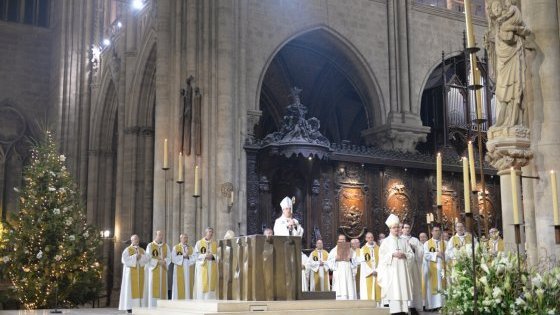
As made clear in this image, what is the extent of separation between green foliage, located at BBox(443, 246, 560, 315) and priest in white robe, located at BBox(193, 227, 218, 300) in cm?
903

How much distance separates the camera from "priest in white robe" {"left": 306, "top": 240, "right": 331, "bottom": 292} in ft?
52.0

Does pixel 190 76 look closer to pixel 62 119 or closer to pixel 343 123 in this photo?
pixel 343 123

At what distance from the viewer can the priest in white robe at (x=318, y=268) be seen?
15844 mm

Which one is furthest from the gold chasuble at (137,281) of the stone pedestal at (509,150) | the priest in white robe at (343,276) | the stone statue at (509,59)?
the stone statue at (509,59)

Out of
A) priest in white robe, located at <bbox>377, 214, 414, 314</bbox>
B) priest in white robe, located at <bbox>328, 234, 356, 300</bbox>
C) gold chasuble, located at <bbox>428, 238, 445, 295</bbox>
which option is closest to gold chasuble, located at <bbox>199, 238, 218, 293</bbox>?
priest in white robe, located at <bbox>328, 234, 356, 300</bbox>

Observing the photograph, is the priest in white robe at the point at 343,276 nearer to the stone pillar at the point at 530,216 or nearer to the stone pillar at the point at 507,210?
the stone pillar at the point at 507,210

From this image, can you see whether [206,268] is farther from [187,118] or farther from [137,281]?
[187,118]

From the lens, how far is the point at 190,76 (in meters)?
18.1

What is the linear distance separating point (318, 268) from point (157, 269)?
11.5 feet

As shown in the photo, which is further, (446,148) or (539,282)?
(446,148)

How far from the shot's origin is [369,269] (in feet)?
45.7

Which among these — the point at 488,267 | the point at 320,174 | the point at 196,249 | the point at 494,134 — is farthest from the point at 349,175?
the point at 488,267

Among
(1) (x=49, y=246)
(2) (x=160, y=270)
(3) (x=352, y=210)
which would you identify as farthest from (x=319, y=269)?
(1) (x=49, y=246)

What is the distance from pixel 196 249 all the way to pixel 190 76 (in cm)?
499
